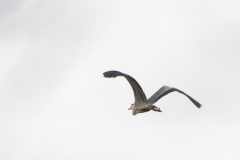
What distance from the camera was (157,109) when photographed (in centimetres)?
4253

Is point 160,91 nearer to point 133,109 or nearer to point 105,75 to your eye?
point 133,109

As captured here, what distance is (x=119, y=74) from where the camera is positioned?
39.1m

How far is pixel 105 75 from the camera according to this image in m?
39.1

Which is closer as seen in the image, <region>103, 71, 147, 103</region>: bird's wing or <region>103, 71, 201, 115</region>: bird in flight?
<region>103, 71, 147, 103</region>: bird's wing

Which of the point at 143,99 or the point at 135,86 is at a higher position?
the point at 135,86

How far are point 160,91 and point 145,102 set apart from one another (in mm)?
1882

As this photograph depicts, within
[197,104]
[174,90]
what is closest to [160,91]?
[174,90]

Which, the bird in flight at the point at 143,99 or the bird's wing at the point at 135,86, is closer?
the bird's wing at the point at 135,86

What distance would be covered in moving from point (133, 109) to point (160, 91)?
2.18 metres

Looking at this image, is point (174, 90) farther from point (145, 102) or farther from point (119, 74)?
point (119, 74)

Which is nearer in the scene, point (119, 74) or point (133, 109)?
point (119, 74)

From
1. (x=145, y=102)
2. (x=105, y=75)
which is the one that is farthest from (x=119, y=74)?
(x=145, y=102)

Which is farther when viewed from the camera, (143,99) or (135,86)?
(143,99)

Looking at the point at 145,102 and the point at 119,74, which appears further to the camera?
the point at 145,102
